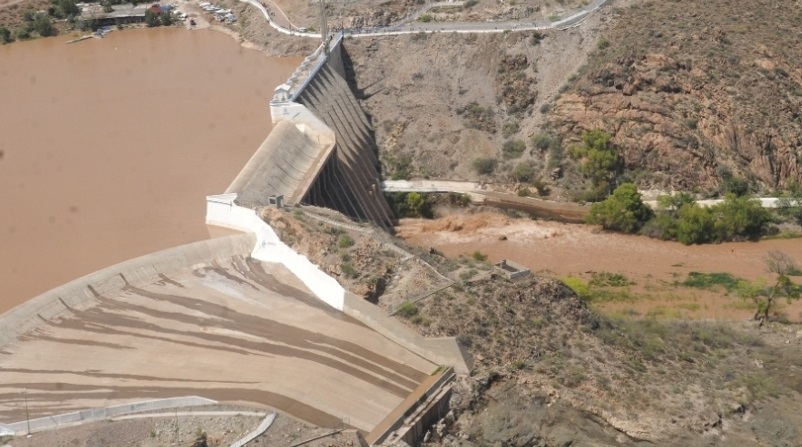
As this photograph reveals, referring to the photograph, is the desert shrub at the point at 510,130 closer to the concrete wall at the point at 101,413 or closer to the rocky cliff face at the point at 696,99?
the rocky cliff face at the point at 696,99

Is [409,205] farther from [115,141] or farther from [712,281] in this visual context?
[712,281]

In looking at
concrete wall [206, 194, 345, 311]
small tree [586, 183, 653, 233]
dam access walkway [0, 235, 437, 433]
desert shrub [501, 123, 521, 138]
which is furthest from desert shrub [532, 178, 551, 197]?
dam access walkway [0, 235, 437, 433]

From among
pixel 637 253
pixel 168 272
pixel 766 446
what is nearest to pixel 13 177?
pixel 168 272

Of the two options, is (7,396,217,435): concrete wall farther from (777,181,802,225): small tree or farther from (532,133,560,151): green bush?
(777,181,802,225): small tree

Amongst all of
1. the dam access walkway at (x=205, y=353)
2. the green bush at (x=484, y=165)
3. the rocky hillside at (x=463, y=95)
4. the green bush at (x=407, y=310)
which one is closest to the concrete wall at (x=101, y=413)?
the dam access walkway at (x=205, y=353)

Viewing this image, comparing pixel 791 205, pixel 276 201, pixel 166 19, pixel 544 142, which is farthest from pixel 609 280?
pixel 166 19
